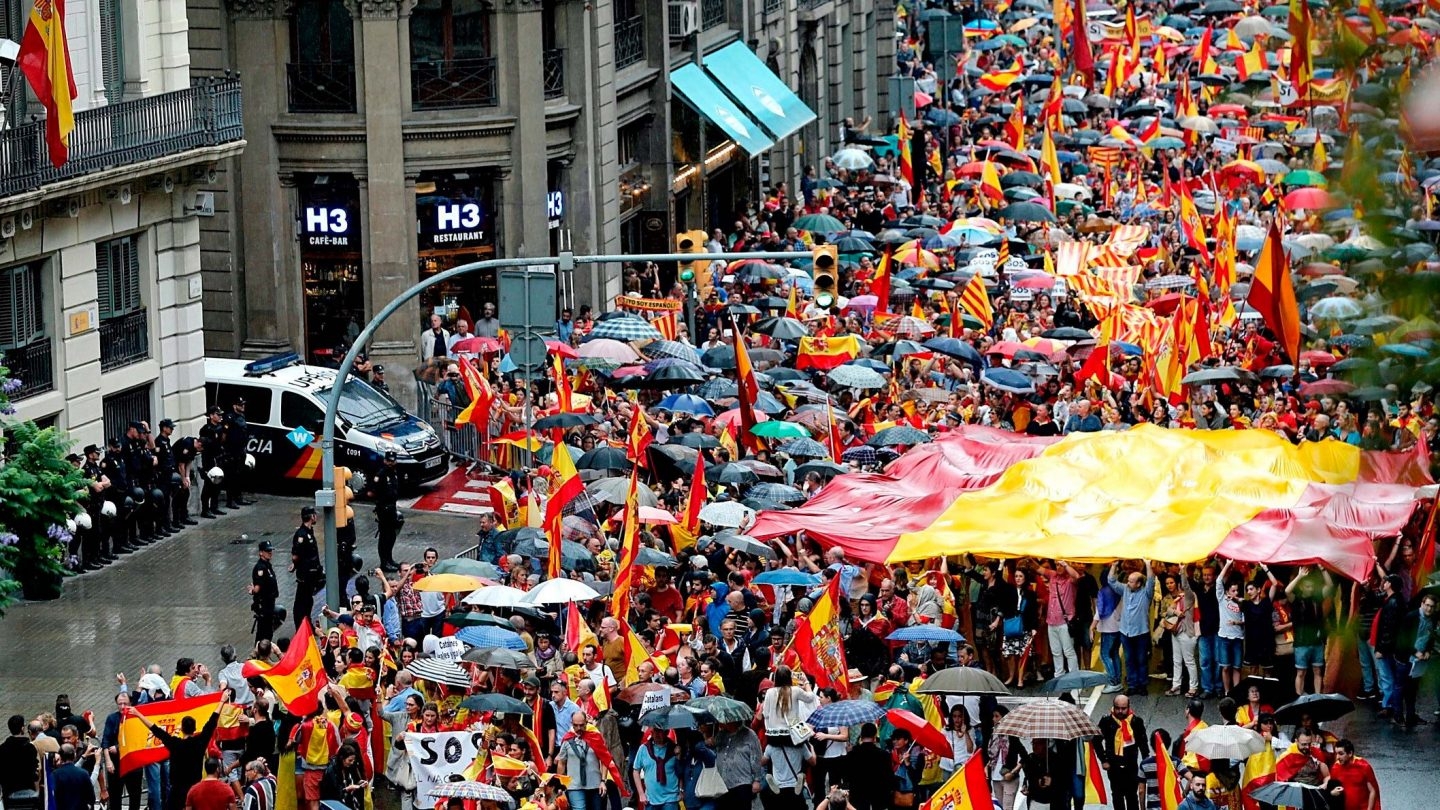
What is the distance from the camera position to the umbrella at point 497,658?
22.5 metres

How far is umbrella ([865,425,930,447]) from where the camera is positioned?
31.5m

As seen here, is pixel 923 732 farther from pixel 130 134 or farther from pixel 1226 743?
pixel 130 134

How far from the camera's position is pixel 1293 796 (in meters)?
19.2

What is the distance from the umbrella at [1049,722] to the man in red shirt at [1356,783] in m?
1.85

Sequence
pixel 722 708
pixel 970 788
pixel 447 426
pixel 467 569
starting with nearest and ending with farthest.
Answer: pixel 970 788 → pixel 722 708 → pixel 467 569 → pixel 447 426

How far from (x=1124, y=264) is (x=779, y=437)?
13735 mm

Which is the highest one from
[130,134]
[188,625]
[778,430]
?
[130,134]

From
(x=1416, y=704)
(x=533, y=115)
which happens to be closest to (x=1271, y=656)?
(x=1416, y=704)

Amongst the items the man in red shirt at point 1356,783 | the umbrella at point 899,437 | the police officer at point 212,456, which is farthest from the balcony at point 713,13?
the man in red shirt at point 1356,783

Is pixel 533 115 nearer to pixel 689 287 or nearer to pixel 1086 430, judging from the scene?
pixel 689 287

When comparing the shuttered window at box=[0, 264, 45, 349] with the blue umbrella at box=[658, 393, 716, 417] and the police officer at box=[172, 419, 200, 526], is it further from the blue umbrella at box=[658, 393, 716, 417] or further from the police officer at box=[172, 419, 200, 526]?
the blue umbrella at box=[658, 393, 716, 417]

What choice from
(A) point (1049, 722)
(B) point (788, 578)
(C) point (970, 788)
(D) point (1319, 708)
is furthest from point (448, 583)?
(D) point (1319, 708)

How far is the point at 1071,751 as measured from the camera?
67.1ft

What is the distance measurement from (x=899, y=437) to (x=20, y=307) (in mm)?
11366
